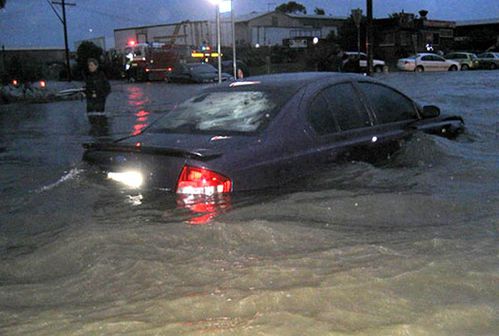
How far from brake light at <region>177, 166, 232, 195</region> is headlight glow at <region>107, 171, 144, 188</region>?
1.28 feet

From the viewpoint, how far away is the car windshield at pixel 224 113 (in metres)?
4.70

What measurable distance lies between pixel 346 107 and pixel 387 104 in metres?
0.77

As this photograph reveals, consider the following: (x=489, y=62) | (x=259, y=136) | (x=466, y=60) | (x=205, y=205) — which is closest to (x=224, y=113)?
(x=259, y=136)

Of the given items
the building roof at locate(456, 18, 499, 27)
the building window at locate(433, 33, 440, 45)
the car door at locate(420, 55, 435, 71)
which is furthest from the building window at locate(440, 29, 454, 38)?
the car door at locate(420, 55, 435, 71)

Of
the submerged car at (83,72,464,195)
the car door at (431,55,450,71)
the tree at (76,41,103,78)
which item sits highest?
the tree at (76,41,103,78)

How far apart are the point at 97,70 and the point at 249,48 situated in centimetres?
4050

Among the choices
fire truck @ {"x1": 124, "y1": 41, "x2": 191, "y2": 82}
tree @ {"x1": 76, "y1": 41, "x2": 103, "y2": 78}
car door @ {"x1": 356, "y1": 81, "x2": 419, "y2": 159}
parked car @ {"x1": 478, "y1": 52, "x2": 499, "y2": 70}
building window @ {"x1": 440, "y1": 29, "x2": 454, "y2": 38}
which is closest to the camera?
car door @ {"x1": 356, "y1": 81, "x2": 419, "y2": 159}

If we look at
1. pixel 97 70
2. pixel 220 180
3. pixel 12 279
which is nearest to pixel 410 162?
pixel 220 180

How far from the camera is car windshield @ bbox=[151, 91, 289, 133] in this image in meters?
4.70

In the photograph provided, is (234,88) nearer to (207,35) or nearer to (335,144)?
(335,144)

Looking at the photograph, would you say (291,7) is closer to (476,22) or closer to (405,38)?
(476,22)

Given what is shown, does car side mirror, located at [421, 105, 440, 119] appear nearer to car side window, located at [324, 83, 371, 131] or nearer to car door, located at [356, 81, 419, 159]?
car door, located at [356, 81, 419, 159]

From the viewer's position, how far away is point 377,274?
3268mm

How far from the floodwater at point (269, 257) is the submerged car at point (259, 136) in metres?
0.15
